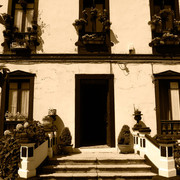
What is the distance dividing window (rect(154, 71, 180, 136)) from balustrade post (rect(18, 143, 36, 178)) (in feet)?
18.3

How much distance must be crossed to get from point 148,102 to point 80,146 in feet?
11.8

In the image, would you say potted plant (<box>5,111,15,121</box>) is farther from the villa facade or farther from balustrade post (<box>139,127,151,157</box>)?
balustrade post (<box>139,127,151,157</box>)

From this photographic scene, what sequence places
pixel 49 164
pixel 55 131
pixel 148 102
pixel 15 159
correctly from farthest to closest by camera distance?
1. pixel 148 102
2. pixel 55 131
3. pixel 49 164
4. pixel 15 159

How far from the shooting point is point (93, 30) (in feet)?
30.9

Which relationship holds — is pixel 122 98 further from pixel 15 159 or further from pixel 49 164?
pixel 15 159

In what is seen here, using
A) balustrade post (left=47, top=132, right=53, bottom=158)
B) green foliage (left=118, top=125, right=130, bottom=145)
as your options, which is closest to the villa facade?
green foliage (left=118, top=125, right=130, bottom=145)

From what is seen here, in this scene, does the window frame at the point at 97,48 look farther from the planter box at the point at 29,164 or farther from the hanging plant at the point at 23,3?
the planter box at the point at 29,164

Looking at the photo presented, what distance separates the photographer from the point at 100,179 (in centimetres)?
591

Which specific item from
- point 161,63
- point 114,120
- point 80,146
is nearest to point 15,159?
A: point 80,146

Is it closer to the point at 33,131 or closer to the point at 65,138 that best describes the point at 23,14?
the point at 33,131

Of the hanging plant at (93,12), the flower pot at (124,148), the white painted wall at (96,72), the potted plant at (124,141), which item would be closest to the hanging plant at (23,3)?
the white painted wall at (96,72)

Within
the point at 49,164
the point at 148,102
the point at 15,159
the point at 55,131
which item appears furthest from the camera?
the point at 148,102

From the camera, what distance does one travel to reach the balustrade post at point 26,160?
5.57m

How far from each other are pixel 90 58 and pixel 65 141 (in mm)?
3843
